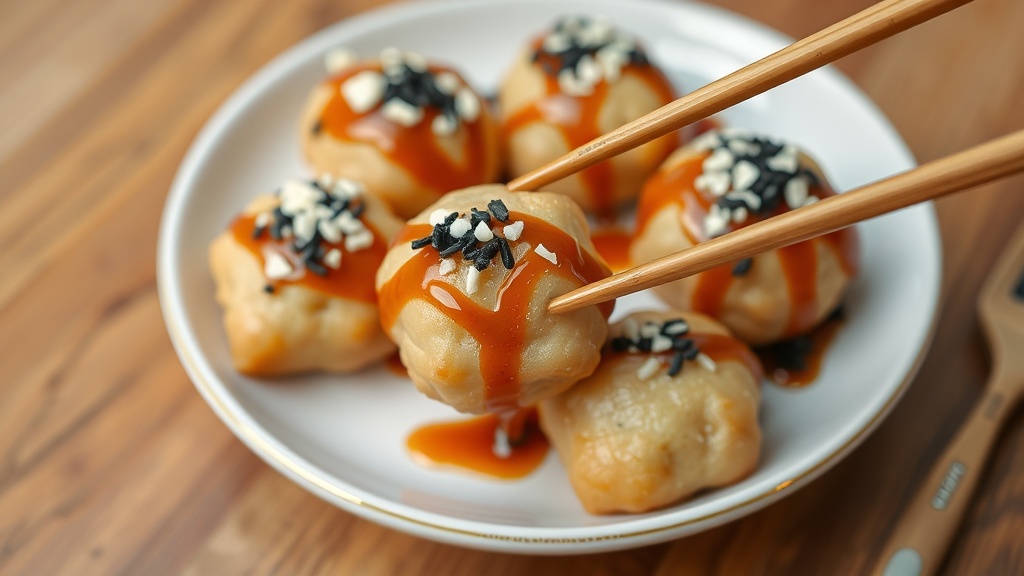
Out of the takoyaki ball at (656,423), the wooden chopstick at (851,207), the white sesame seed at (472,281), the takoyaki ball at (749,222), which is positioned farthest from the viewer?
the takoyaki ball at (749,222)

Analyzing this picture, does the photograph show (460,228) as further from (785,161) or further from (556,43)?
(556,43)

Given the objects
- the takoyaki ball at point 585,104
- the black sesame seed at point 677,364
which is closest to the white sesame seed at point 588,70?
the takoyaki ball at point 585,104

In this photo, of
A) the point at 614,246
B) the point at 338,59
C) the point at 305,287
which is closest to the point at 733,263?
the point at 614,246

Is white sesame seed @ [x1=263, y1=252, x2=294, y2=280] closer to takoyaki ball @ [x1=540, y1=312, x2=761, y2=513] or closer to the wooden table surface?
the wooden table surface

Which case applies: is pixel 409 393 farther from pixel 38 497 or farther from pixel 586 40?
pixel 586 40

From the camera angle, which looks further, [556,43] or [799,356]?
[556,43]

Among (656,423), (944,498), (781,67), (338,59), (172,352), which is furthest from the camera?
(338,59)

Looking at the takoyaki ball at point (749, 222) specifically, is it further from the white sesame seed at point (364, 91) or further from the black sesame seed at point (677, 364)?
the white sesame seed at point (364, 91)
